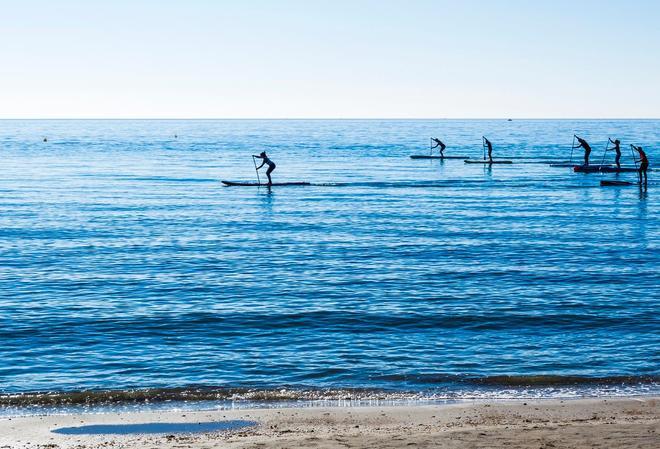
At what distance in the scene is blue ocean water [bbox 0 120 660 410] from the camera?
740 inches

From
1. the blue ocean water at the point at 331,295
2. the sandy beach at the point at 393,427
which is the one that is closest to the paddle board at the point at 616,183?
the blue ocean water at the point at 331,295

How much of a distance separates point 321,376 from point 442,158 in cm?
8341

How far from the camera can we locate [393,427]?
14781 millimetres

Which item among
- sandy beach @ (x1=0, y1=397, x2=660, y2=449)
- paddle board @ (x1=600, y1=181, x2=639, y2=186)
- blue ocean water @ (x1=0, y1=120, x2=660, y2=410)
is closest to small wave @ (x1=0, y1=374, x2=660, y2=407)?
blue ocean water @ (x1=0, y1=120, x2=660, y2=410)

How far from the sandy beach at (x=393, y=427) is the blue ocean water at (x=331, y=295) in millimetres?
Result: 1374

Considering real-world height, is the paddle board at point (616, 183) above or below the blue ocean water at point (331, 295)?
above

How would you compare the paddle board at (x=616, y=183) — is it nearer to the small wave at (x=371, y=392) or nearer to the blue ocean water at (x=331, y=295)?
the blue ocean water at (x=331, y=295)

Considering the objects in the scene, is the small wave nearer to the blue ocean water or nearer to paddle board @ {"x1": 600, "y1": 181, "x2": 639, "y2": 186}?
the blue ocean water

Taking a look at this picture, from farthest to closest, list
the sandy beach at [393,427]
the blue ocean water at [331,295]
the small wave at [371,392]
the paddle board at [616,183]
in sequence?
the paddle board at [616,183] < the blue ocean water at [331,295] < the small wave at [371,392] < the sandy beach at [393,427]

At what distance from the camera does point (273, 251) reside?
35.6 m

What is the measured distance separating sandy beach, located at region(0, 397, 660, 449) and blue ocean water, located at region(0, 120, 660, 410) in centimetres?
137

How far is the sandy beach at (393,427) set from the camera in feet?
43.1

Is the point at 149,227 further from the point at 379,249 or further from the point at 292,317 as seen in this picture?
the point at 292,317

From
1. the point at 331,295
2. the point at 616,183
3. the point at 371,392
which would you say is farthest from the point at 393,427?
the point at 616,183
